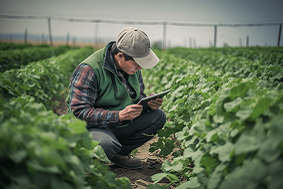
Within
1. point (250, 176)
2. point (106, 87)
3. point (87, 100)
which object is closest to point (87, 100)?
point (87, 100)

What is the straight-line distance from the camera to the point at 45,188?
1269 millimetres

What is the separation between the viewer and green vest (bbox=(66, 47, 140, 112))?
2490 millimetres

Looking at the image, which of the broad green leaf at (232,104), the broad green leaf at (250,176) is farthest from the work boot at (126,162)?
the broad green leaf at (250,176)

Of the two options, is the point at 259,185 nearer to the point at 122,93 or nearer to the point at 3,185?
the point at 3,185

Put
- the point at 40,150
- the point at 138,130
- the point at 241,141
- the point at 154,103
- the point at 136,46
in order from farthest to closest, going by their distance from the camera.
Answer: the point at 138,130
the point at 154,103
the point at 136,46
the point at 241,141
the point at 40,150

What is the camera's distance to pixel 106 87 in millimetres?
2572

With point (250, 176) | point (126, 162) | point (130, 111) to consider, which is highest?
point (130, 111)

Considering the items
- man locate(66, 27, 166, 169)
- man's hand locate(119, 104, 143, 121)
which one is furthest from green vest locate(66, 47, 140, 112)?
man's hand locate(119, 104, 143, 121)

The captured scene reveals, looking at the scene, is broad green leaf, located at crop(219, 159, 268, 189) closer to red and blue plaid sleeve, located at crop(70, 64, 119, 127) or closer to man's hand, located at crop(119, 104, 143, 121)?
man's hand, located at crop(119, 104, 143, 121)

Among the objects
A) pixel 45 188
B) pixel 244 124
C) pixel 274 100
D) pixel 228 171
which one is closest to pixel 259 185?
pixel 228 171

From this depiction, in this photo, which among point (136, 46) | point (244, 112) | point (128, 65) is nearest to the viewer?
point (244, 112)

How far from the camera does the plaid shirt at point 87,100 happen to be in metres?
2.38

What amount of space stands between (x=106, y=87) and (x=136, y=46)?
60cm

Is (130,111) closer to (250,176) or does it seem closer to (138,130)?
(138,130)
